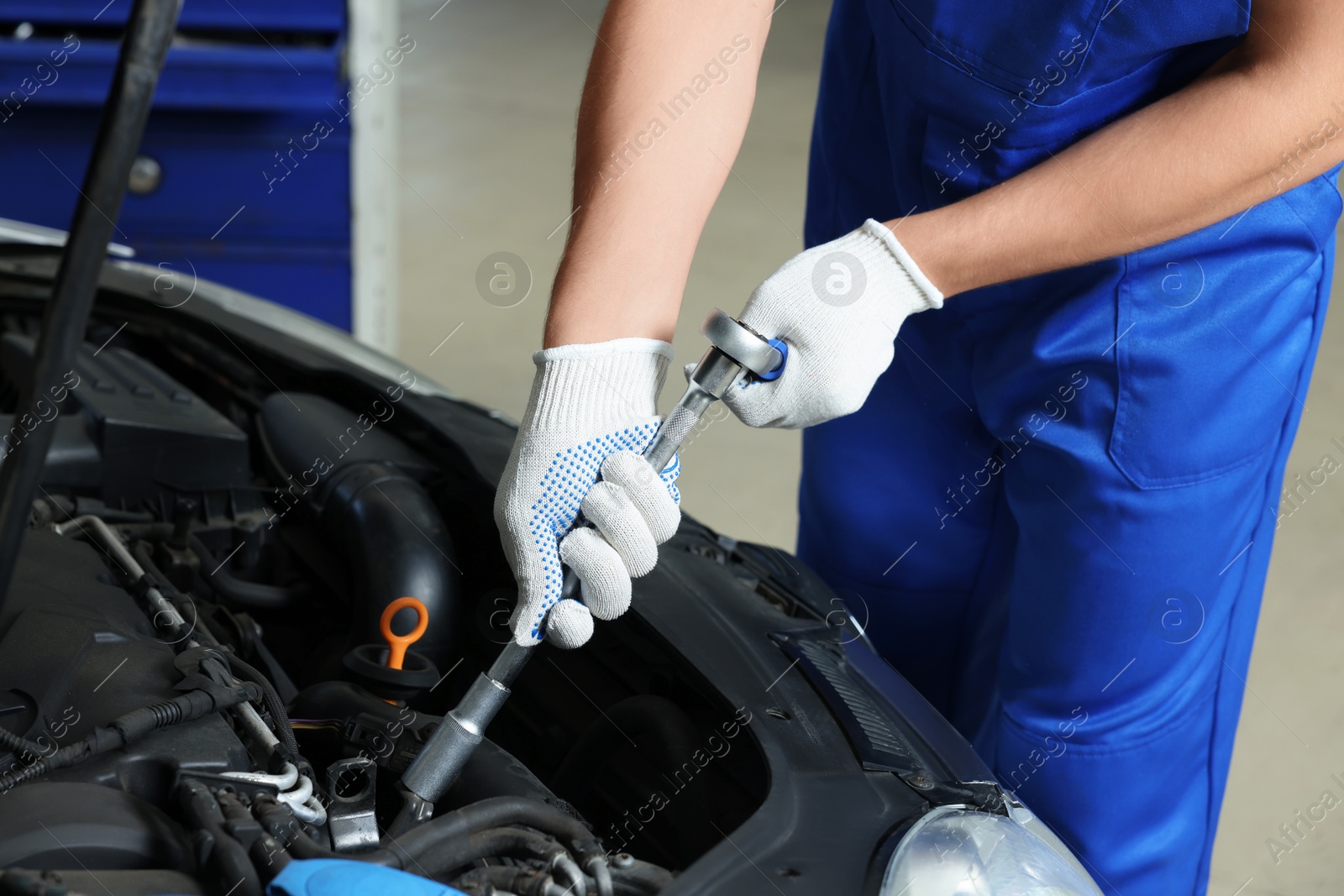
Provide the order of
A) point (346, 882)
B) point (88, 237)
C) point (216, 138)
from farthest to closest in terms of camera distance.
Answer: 1. point (216, 138)
2. point (346, 882)
3. point (88, 237)

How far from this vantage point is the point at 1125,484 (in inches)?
39.0

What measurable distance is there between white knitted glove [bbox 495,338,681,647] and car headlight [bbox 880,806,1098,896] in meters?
0.27

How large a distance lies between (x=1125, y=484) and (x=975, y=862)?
41 centimetres

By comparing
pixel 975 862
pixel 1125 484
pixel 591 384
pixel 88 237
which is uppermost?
pixel 88 237

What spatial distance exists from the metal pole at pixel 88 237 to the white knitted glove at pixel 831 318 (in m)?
0.46

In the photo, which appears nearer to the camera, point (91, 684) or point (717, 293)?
point (91, 684)

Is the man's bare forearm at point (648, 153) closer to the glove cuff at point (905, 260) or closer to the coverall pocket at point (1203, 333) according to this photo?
the glove cuff at point (905, 260)

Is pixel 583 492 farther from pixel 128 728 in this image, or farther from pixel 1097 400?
pixel 1097 400

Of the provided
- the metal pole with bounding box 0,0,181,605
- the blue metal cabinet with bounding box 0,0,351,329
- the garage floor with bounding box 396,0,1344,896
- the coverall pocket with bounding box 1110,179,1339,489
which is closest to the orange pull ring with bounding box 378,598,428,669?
the metal pole with bounding box 0,0,181,605

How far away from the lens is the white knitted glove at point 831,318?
87 centimetres

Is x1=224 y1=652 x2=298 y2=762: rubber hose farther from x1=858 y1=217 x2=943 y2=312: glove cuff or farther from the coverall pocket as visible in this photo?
the coverall pocket

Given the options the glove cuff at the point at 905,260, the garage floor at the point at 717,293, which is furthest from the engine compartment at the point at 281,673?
the garage floor at the point at 717,293

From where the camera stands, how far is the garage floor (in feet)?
6.10

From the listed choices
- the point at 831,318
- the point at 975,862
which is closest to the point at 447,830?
the point at 975,862
